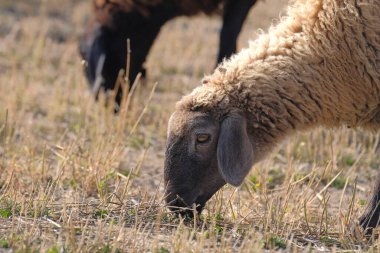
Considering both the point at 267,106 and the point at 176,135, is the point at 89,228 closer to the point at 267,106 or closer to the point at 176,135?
the point at 176,135

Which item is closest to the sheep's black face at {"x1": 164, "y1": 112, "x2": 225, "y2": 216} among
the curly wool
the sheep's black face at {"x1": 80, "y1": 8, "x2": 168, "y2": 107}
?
the curly wool

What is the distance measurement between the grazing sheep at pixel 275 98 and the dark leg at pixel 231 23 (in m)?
3.39

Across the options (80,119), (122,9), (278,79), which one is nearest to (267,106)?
(278,79)

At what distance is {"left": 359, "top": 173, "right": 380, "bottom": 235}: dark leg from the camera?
20.3ft

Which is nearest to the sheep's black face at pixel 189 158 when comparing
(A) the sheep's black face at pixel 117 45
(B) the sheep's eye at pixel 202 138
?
(B) the sheep's eye at pixel 202 138

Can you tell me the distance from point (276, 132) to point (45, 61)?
783 centimetres

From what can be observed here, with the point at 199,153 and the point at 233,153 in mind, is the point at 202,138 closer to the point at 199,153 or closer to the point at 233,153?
the point at 199,153

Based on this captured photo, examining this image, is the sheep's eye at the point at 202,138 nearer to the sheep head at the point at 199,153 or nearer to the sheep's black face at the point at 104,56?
the sheep head at the point at 199,153

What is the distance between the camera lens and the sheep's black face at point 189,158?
6227 millimetres

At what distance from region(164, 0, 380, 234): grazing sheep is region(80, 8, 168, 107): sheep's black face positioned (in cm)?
418

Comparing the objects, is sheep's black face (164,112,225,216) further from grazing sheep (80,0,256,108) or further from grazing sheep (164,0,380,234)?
grazing sheep (80,0,256,108)

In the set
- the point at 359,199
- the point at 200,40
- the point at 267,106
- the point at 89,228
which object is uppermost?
the point at 200,40

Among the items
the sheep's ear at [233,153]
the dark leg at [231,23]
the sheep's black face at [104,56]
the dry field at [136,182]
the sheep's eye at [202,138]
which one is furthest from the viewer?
the sheep's black face at [104,56]

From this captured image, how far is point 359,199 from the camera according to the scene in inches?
290
